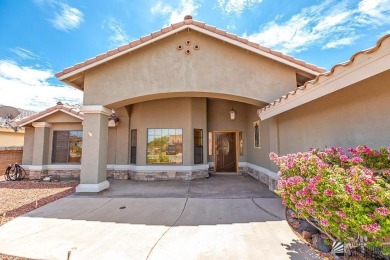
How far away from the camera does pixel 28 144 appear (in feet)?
40.0

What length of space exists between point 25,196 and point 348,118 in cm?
1192

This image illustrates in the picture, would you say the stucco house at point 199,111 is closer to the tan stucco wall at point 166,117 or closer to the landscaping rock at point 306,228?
the tan stucco wall at point 166,117

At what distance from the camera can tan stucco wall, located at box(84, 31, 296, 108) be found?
25.2 feet

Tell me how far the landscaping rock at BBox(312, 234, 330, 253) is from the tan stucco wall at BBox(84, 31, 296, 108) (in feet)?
17.1

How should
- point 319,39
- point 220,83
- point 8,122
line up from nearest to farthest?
1. point 220,83
2. point 319,39
3. point 8,122

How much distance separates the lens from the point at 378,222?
2.58 m

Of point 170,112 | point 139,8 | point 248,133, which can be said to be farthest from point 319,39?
point 139,8

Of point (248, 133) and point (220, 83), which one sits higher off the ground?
point (220, 83)

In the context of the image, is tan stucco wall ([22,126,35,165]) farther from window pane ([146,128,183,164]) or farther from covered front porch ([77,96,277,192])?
window pane ([146,128,183,164])

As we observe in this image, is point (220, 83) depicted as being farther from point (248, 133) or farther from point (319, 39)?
point (319, 39)

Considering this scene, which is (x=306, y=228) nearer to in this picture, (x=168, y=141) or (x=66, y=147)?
(x=168, y=141)

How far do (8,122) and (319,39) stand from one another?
26.2m

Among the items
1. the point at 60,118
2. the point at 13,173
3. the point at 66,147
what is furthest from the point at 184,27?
the point at 13,173

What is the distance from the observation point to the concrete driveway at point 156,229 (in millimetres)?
3650
